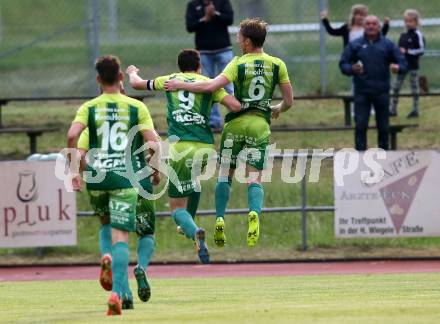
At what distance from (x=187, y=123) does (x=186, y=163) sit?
434mm

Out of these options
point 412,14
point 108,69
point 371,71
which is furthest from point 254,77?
point 412,14

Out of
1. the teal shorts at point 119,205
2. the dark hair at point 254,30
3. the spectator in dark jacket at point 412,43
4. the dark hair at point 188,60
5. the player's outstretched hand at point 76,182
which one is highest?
the spectator in dark jacket at point 412,43

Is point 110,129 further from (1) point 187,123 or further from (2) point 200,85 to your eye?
(1) point 187,123

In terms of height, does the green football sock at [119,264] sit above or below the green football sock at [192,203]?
below

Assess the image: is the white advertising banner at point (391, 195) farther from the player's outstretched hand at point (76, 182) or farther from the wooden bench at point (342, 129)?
the player's outstretched hand at point (76, 182)

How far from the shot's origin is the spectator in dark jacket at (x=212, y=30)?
71.6 feet

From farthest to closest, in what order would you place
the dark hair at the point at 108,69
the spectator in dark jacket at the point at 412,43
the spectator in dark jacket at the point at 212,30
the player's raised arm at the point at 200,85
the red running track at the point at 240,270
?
the spectator in dark jacket at the point at 412,43 → the spectator in dark jacket at the point at 212,30 → the red running track at the point at 240,270 → the player's raised arm at the point at 200,85 → the dark hair at the point at 108,69

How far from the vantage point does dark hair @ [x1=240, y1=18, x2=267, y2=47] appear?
1409 centimetres

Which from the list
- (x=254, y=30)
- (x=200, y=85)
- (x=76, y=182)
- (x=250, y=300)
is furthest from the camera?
(x=254, y=30)

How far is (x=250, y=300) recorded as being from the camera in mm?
13141

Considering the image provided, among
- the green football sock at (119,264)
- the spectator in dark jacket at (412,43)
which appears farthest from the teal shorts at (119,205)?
the spectator in dark jacket at (412,43)

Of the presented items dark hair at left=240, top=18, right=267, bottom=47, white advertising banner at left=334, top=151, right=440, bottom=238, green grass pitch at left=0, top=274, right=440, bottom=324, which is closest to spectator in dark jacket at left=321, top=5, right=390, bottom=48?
white advertising banner at left=334, top=151, right=440, bottom=238

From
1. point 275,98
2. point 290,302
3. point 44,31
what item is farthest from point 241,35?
point 44,31

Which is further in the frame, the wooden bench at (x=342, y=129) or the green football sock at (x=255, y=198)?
the wooden bench at (x=342, y=129)
